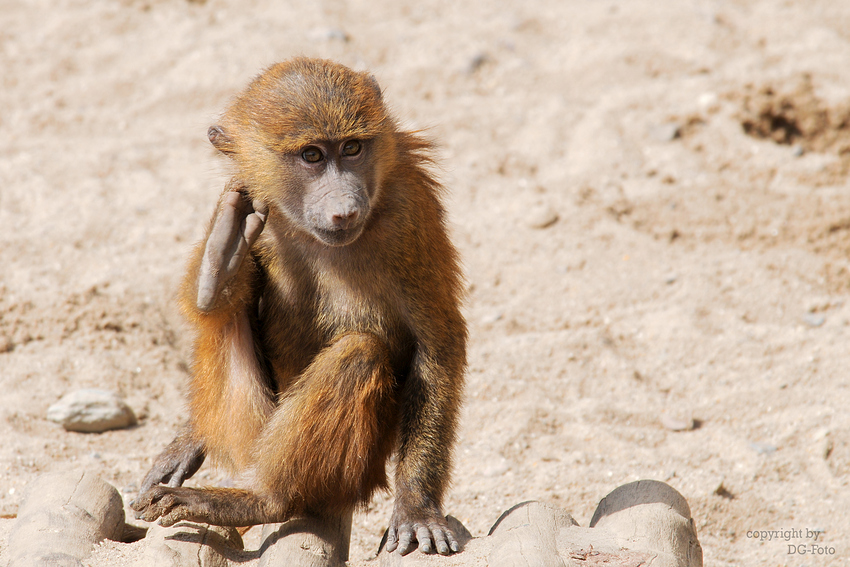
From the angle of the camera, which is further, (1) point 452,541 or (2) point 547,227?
(2) point 547,227

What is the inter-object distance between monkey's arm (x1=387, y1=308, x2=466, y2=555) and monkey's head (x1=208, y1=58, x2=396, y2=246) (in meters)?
0.55

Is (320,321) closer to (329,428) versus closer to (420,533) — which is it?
(329,428)

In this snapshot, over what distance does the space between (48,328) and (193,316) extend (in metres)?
1.79

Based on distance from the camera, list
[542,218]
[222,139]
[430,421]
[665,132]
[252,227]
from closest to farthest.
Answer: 1. [252,227]
2. [430,421]
3. [222,139]
4. [542,218]
5. [665,132]

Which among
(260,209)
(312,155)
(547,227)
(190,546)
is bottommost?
(547,227)

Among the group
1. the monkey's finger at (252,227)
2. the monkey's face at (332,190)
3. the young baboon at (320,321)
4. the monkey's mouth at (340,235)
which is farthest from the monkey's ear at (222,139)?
the monkey's mouth at (340,235)

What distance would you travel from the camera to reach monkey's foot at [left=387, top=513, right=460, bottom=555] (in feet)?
10.1

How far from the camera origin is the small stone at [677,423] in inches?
173

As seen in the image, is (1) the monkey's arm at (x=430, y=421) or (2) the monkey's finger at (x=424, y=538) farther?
(1) the monkey's arm at (x=430, y=421)

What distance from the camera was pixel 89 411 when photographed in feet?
14.1

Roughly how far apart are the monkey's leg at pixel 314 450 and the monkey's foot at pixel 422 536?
0.77ft

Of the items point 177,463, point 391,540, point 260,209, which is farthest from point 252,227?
point 391,540

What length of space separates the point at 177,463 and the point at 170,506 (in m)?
0.56

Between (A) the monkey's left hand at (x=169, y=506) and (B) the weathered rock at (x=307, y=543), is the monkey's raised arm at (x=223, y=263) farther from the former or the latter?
(B) the weathered rock at (x=307, y=543)
